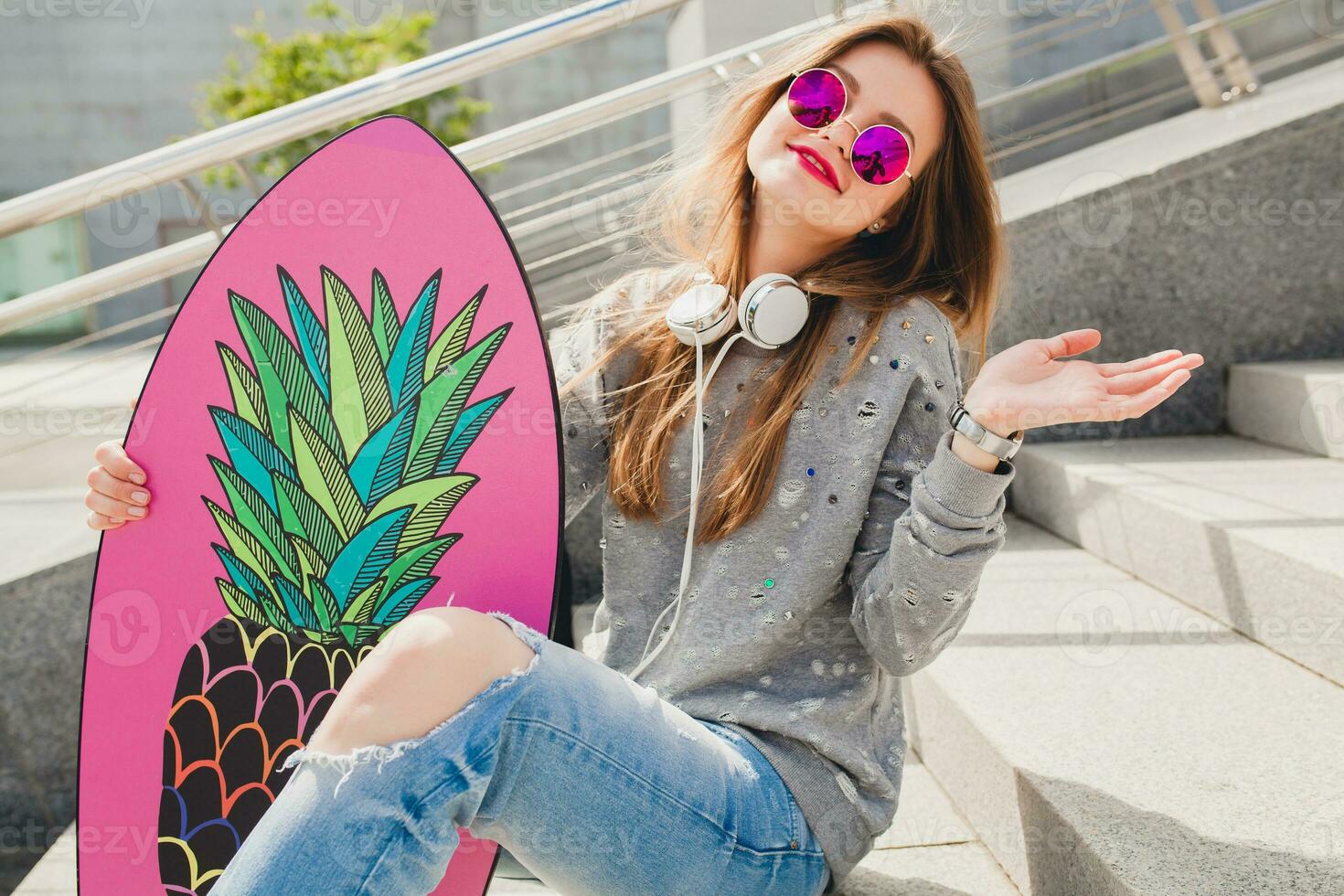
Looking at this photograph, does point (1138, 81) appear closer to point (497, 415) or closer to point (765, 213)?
point (765, 213)

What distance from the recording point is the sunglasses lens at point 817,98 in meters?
1.27

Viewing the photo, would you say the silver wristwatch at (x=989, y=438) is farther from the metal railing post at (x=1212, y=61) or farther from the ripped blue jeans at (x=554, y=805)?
the metal railing post at (x=1212, y=61)

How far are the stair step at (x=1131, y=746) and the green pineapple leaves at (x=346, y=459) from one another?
0.83 m

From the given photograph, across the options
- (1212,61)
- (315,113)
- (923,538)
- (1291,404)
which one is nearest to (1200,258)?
(1291,404)

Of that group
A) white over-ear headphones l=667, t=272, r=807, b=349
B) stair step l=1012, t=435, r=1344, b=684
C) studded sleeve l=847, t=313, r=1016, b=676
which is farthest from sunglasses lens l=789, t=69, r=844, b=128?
stair step l=1012, t=435, r=1344, b=684

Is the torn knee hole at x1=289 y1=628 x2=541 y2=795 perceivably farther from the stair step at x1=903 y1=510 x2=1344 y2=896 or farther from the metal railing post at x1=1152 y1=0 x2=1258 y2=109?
the metal railing post at x1=1152 y1=0 x2=1258 y2=109

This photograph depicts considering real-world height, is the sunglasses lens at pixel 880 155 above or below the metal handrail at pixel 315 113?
below

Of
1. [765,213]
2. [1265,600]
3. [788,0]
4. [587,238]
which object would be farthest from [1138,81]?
[765,213]

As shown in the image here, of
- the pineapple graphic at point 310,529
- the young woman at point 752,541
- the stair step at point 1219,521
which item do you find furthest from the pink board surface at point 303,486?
the stair step at point 1219,521

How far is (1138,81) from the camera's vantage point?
4574mm

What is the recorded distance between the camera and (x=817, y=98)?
4.19 feet

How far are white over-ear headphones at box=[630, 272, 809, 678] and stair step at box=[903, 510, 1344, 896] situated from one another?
0.53 m

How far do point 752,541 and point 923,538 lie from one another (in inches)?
9.3

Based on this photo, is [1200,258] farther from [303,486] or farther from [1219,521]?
[303,486]
